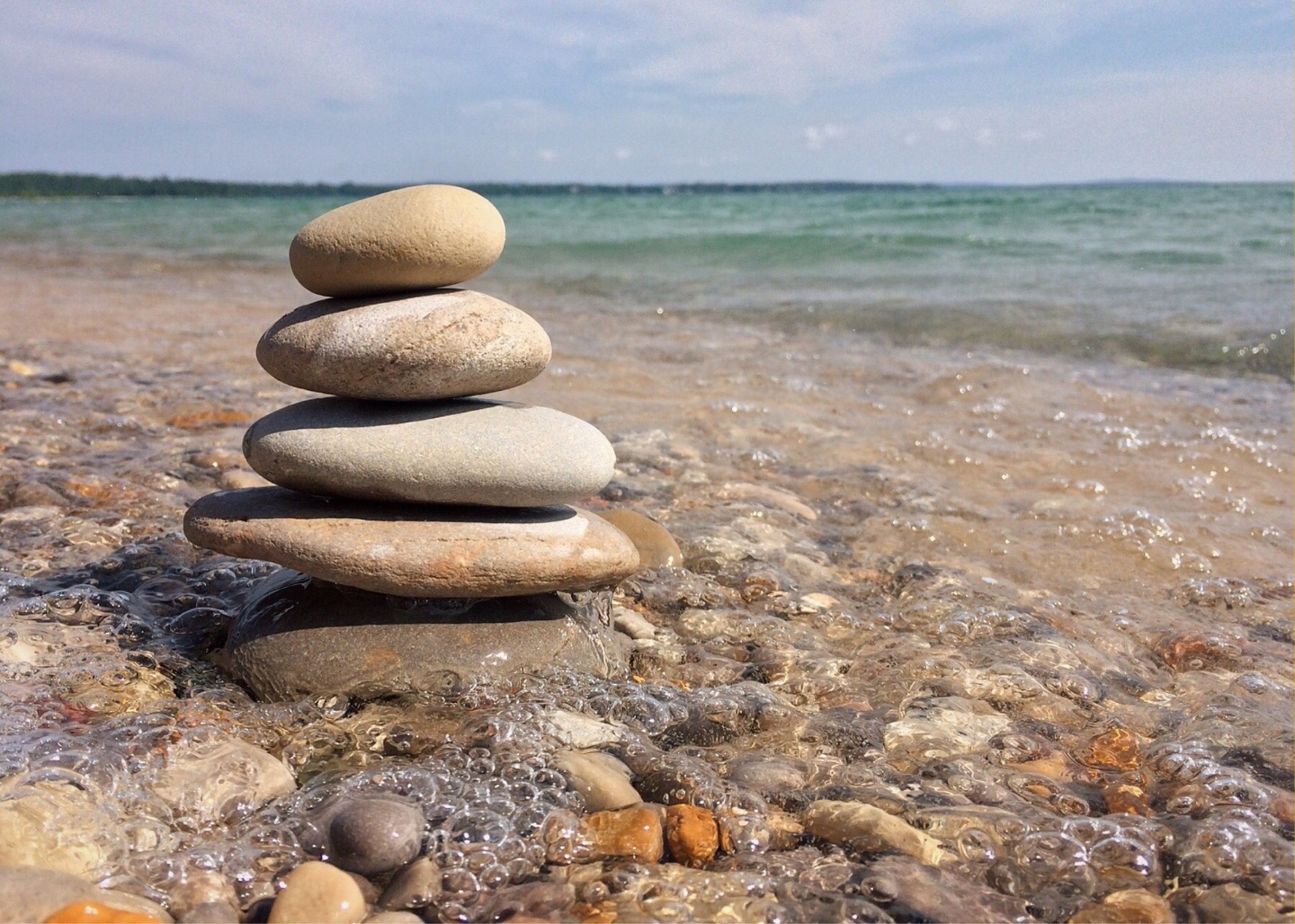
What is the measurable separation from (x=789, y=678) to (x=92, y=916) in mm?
1984

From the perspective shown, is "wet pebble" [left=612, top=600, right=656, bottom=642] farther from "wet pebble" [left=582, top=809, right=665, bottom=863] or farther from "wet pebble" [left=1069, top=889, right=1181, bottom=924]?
"wet pebble" [left=1069, top=889, right=1181, bottom=924]

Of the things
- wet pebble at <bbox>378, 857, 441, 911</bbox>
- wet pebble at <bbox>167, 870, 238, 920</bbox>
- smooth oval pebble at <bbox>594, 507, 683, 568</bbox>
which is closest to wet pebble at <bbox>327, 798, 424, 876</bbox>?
wet pebble at <bbox>378, 857, 441, 911</bbox>

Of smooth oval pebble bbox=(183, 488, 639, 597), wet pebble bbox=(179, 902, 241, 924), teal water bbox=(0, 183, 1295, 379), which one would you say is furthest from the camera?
teal water bbox=(0, 183, 1295, 379)

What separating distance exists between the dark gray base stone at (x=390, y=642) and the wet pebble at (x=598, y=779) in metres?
0.48

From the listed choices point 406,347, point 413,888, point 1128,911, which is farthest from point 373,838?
point 1128,911

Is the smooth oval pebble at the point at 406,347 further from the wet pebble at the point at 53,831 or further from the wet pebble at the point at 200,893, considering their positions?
the wet pebble at the point at 200,893

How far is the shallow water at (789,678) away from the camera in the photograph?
214cm

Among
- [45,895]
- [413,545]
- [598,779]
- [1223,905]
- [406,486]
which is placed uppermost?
[406,486]

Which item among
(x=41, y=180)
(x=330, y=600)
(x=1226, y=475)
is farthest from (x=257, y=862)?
(x=41, y=180)

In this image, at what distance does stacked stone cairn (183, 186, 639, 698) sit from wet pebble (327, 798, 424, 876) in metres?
0.65

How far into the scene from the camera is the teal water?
9930 mm

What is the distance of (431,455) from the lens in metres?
2.84

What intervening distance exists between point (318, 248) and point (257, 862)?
1684 mm

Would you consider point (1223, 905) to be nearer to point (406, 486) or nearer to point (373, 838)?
point (373, 838)
